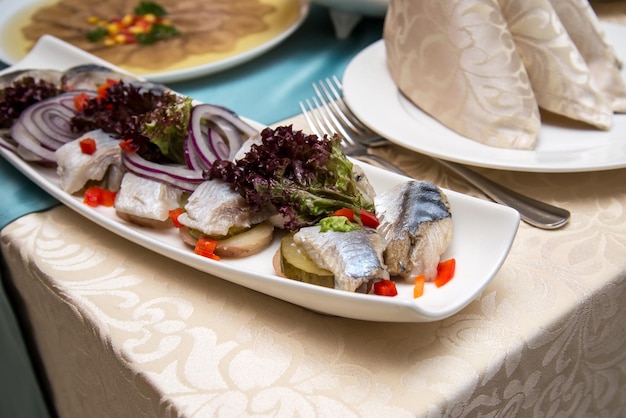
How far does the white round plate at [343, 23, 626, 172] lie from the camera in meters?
1.23

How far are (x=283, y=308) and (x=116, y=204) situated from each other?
1.35 ft

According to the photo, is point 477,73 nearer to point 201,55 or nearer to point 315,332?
point 315,332

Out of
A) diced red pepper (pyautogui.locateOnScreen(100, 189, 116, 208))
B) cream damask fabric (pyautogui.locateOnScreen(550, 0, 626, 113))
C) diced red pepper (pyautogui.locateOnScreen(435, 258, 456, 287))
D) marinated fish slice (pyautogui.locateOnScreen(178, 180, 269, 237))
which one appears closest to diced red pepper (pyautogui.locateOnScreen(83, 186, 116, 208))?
diced red pepper (pyautogui.locateOnScreen(100, 189, 116, 208))

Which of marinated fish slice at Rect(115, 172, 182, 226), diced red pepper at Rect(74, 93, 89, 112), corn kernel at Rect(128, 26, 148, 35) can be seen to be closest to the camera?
marinated fish slice at Rect(115, 172, 182, 226)

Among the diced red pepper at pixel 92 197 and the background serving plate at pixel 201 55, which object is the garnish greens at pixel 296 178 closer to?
the diced red pepper at pixel 92 197

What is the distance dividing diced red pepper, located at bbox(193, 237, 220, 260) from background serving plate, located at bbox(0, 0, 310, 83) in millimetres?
823

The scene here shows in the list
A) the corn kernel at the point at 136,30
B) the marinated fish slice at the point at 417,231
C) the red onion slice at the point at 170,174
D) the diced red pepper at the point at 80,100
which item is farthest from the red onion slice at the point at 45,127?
the marinated fish slice at the point at 417,231

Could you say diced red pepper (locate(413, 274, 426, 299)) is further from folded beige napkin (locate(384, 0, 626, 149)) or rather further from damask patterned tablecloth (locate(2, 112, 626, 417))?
folded beige napkin (locate(384, 0, 626, 149))

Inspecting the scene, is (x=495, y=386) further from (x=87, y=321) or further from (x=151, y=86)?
(x=151, y=86)

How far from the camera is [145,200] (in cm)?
119

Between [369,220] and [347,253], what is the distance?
0.12m

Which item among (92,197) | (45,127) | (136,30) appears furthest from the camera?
(136,30)

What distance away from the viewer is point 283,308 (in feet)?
3.36

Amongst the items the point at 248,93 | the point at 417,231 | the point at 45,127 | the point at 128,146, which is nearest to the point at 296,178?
the point at 417,231
